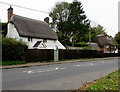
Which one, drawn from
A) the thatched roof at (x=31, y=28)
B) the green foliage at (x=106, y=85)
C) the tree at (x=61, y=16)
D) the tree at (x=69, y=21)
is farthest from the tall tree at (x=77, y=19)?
the green foliage at (x=106, y=85)

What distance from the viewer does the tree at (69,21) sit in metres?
41.3

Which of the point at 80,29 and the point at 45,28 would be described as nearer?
the point at 45,28

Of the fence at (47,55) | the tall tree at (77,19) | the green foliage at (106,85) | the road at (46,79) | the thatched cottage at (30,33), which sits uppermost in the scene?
the tall tree at (77,19)

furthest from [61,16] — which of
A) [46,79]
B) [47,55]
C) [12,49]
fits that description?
[46,79]

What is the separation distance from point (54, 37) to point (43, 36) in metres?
3.63

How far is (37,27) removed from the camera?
31844mm

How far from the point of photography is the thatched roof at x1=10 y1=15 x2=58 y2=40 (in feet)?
90.4

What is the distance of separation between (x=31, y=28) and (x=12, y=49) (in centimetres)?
1404

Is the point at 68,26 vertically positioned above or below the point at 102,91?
above

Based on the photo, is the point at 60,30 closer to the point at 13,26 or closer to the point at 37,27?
the point at 37,27

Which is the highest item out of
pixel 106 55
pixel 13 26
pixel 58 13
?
pixel 58 13

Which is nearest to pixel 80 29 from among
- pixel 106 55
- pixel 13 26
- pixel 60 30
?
pixel 60 30

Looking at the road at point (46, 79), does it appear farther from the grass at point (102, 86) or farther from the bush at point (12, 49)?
the bush at point (12, 49)

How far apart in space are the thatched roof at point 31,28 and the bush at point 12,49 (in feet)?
30.9
